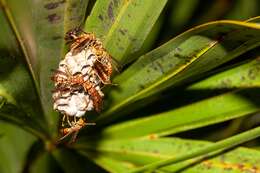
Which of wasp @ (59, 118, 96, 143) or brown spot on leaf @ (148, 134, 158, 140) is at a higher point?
wasp @ (59, 118, 96, 143)

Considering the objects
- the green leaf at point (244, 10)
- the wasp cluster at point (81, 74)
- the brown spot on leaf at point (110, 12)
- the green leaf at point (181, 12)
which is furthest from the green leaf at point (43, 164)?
the green leaf at point (244, 10)

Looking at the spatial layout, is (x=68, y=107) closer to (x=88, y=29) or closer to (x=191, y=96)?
(x=88, y=29)

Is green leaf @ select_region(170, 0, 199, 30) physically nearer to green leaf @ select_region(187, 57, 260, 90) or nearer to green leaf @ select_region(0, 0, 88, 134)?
green leaf @ select_region(187, 57, 260, 90)

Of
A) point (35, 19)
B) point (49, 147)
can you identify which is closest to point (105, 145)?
point (49, 147)

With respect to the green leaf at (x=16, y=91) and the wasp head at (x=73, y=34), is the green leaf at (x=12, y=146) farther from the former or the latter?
the wasp head at (x=73, y=34)

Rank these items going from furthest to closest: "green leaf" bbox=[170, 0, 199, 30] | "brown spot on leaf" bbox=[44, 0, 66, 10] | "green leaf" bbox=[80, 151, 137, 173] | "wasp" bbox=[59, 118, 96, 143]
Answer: "green leaf" bbox=[170, 0, 199, 30]
"green leaf" bbox=[80, 151, 137, 173]
"wasp" bbox=[59, 118, 96, 143]
"brown spot on leaf" bbox=[44, 0, 66, 10]

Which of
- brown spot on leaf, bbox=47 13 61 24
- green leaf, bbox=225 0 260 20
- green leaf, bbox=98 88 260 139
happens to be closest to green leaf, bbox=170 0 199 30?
green leaf, bbox=225 0 260 20

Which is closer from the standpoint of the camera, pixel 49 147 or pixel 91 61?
pixel 91 61

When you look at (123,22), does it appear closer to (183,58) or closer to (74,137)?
(183,58)
